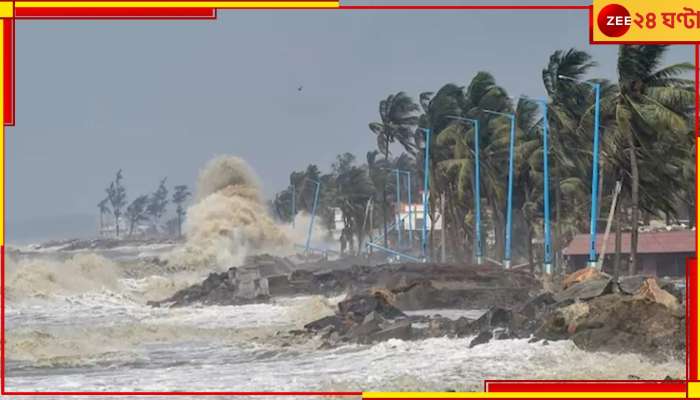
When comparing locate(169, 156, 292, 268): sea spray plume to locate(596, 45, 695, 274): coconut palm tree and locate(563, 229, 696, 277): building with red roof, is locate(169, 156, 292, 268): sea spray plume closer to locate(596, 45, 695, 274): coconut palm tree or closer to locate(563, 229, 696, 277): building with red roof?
locate(563, 229, 696, 277): building with red roof

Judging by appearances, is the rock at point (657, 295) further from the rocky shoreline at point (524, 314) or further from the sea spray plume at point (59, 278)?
the sea spray plume at point (59, 278)

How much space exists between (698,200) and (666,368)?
30.3 ft

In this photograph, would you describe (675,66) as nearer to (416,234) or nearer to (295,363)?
(295,363)

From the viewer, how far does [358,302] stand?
3322 cm

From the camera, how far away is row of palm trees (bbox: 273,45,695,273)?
37.4 metres

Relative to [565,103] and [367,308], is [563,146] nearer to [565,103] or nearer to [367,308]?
[565,103]

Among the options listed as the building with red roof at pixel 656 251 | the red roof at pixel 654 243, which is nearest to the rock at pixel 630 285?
the building with red roof at pixel 656 251

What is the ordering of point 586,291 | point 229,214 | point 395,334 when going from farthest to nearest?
point 229,214
point 395,334
point 586,291

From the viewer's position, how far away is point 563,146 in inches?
2077

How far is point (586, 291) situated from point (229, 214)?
8327cm

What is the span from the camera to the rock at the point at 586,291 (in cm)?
2350

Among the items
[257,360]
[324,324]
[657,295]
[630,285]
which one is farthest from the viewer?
[324,324]

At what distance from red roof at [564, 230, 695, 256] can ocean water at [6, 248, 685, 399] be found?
22081 mm

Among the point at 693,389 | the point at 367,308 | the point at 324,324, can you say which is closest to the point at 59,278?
the point at 367,308
